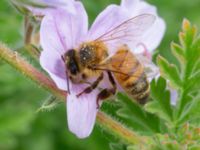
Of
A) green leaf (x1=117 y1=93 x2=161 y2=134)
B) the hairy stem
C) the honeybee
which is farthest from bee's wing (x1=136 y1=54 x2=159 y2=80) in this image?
the hairy stem

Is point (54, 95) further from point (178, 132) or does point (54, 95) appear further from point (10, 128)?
point (10, 128)

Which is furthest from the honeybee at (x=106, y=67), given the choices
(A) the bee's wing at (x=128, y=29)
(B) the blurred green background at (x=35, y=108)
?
(B) the blurred green background at (x=35, y=108)

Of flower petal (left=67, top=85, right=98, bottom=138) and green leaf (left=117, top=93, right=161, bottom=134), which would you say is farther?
green leaf (left=117, top=93, right=161, bottom=134)

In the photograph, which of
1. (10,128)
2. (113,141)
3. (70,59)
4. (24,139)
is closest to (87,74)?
(70,59)

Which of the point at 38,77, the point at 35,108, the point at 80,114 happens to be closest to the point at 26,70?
the point at 38,77

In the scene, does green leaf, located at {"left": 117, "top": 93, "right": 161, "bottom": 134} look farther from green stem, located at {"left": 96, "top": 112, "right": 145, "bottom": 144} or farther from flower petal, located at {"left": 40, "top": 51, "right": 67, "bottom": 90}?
flower petal, located at {"left": 40, "top": 51, "right": 67, "bottom": 90}
